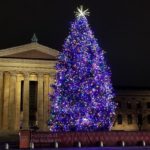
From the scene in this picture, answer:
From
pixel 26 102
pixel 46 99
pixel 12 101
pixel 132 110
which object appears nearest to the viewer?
pixel 12 101

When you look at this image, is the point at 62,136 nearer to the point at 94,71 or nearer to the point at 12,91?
the point at 94,71

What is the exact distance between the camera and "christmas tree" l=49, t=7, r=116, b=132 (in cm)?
3766

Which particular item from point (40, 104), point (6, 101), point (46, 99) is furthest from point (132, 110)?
point (6, 101)

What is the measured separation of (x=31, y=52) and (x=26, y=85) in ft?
17.5

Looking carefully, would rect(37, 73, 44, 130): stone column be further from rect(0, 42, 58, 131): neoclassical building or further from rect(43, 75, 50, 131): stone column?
rect(43, 75, 50, 131): stone column

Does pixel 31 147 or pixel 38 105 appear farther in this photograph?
pixel 38 105

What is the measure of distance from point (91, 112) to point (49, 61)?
2675 centimetres

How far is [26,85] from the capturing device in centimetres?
6181

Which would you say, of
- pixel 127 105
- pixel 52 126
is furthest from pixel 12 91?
pixel 127 105

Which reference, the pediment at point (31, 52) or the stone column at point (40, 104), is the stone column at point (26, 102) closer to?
the stone column at point (40, 104)

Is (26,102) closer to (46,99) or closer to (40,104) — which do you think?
(40,104)

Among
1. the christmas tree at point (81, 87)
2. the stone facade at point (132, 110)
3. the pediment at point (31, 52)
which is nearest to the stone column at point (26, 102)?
the pediment at point (31, 52)

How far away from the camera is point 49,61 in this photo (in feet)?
208

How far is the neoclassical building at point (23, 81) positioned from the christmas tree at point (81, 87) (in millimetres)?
23189
